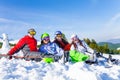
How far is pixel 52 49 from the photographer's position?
47.6ft

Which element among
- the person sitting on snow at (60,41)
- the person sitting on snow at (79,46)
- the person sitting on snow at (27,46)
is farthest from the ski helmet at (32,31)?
the person sitting on snow at (60,41)

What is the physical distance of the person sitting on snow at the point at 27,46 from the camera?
45.6 ft

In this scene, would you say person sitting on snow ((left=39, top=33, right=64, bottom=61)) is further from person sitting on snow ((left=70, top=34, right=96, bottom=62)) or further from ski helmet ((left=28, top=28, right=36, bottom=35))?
person sitting on snow ((left=70, top=34, right=96, bottom=62))

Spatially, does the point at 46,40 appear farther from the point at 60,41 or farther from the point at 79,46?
the point at 60,41

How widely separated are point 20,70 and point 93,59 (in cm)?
575

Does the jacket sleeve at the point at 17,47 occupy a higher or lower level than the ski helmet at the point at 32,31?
lower

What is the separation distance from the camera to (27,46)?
1424cm

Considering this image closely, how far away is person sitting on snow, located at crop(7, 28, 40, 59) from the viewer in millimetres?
13885

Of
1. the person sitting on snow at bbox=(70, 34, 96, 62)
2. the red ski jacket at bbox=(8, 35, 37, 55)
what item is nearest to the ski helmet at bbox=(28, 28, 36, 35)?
the red ski jacket at bbox=(8, 35, 37, 55)

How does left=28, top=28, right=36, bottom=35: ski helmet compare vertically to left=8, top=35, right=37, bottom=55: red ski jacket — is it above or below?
above

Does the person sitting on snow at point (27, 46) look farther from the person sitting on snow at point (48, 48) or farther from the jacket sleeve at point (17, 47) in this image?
the person sitting on snow at point (48, 48)

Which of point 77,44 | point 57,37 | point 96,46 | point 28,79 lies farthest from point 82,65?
point 96,46

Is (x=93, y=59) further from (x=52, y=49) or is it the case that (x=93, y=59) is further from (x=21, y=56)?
(x=21, y=56)

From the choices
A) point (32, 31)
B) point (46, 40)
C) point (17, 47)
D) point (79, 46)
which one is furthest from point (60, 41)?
point (17, 47)
